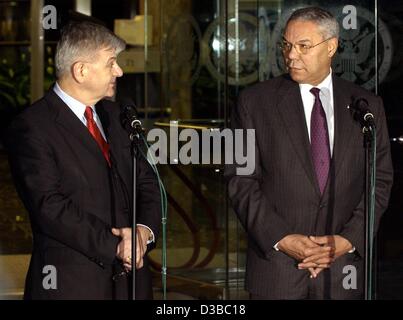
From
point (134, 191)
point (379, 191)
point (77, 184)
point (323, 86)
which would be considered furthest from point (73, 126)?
point (379, 191)

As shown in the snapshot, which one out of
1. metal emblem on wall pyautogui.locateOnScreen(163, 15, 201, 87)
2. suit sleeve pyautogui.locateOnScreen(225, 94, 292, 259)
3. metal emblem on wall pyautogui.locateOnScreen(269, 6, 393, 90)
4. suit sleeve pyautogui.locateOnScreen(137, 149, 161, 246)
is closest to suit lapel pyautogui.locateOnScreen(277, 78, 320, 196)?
suit sleeve pyautogui.locateOnScreen(225, 94, 292, 259)

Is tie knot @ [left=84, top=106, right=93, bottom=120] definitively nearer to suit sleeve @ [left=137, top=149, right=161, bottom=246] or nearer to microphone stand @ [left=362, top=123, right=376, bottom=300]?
suit sleeve @ [left=137, top=149, right=161, bottom=246]

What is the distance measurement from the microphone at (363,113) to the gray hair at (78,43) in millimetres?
820

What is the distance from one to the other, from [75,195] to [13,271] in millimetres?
3813

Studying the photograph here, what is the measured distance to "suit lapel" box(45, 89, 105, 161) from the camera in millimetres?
3475

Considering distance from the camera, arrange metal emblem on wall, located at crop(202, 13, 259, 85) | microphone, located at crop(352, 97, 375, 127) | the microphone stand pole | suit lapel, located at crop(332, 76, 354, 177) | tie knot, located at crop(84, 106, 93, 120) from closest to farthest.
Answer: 1. the microphone stand pole
2. microphone, located at crop(352, 97, 375, 127)
3. tie knot, located at crop(84, 106, 93, 120)
4. suit lapel, located at crop(332, 76, 354, 177)
5. metal emblem on wall, located at crop(202, 13, 259, 85)

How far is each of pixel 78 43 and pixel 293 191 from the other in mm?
839

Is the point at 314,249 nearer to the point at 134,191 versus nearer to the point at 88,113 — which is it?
the point at 134,191

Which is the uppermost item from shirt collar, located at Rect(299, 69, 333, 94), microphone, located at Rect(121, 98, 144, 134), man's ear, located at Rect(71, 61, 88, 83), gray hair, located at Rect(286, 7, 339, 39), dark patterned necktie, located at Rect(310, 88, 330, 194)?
gray hair, located at Rect(286, 7, 339, 39)

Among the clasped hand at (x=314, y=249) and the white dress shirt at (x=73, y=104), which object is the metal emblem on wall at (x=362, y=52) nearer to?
the clasped hand at (x=314, y=249)

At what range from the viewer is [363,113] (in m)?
3.49
